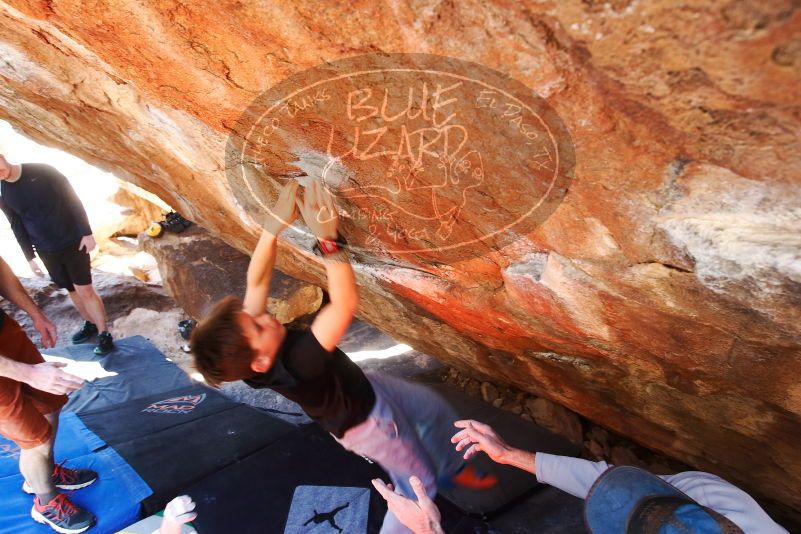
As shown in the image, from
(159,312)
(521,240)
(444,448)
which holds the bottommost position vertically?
(159,312)

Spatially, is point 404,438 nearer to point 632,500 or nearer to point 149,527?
point 632,500

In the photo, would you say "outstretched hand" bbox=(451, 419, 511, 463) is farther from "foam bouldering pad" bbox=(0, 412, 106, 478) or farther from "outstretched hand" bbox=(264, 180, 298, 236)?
"foam bouldering pad" bbox=(0, 412, 106, 478)

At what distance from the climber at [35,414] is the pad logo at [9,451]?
377mm

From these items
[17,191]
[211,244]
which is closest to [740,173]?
[17,191]

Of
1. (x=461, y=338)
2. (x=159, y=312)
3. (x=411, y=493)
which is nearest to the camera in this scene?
(x=411, y=493)

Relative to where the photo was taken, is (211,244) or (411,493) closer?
(411,493)

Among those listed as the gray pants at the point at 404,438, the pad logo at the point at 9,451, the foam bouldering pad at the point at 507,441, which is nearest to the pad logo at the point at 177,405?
the pad logo at the point at 9,451

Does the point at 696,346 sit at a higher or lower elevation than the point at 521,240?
lower

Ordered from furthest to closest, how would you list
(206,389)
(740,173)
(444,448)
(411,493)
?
(206,389) < (444,448) < (411,493) < (740,173)

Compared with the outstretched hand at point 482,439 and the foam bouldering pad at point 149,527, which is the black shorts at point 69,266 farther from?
the outstretched hand at point 482,439

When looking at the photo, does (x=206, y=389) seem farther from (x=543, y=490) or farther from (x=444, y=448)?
(x=543, y=490)

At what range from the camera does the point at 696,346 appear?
69.0 inches

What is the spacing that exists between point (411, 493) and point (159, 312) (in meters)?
4.26

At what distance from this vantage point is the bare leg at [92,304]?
411 centimetres
